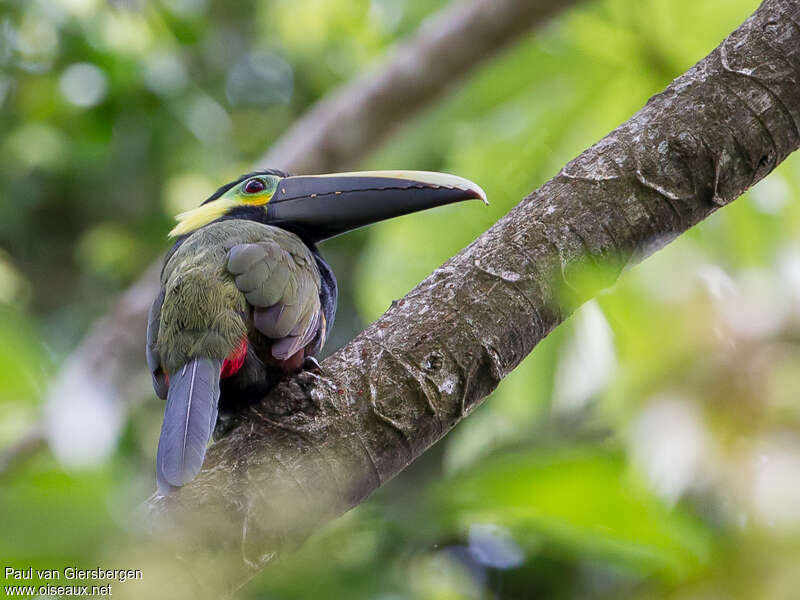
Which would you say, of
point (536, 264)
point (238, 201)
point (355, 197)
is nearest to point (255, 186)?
point (238, 201)

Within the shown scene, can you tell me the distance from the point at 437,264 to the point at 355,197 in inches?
21.4

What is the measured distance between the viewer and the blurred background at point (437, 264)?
154 cm

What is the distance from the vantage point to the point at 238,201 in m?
3.16

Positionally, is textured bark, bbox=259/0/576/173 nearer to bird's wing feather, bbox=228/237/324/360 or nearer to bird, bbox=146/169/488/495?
bird, bbox=146/169/488/495

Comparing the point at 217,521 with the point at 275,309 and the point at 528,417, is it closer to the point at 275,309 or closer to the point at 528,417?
the point at 275,309

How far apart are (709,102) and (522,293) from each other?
0.53 m

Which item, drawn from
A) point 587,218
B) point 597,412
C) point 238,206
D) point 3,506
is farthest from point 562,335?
point 3,506

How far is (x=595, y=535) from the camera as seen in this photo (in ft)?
4.95

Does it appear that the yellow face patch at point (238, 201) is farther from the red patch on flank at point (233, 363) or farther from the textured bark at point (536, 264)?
the textured bark at point (536, 264)

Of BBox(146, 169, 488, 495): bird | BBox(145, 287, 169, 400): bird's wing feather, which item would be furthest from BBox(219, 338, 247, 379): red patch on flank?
BBox(145, 287, 169, 400): bird's wing feather

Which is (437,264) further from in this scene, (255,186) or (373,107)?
(373,107)

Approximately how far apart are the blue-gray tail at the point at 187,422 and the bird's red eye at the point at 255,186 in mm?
1036

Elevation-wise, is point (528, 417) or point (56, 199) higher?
point (56, 199)

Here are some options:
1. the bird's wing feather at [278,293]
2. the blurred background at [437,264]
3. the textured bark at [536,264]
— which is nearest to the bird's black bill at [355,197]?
the bird's wing feather at [278,293]
